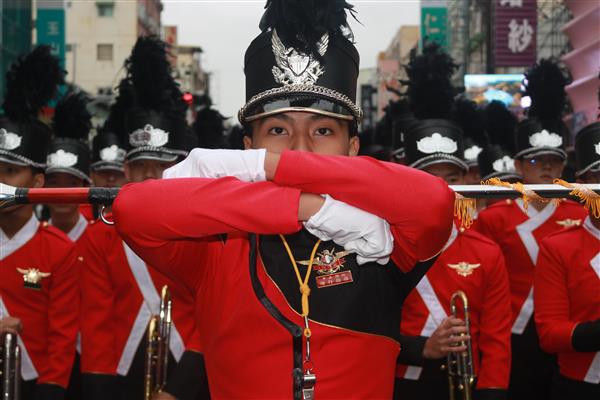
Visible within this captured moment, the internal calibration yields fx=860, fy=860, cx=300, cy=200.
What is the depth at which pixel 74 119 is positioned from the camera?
9.02m

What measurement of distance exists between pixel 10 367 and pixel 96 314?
97 centimetres

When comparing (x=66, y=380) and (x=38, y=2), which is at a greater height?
(x=38, y=2)

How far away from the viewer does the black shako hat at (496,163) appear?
29.0ft

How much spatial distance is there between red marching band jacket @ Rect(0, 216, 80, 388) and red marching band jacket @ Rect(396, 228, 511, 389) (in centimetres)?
A: 213

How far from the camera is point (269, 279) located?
115 inches

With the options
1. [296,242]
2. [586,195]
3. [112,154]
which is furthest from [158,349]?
[112,154]

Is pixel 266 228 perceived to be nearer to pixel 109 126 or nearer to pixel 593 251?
pixel 593 251

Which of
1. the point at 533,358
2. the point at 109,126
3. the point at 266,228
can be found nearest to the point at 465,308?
the point at 533,358

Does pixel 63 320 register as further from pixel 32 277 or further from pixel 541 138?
pixel 541 138

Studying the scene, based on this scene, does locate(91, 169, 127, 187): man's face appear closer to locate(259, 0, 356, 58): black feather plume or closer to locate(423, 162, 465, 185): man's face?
locate(423, 162, 465, 185): man's face

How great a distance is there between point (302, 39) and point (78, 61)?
65059 millimetres

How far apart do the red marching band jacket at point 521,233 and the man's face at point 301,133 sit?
4.31 metres

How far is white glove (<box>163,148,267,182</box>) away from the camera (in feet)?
8.96

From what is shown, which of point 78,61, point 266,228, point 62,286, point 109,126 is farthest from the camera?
point 78,61
